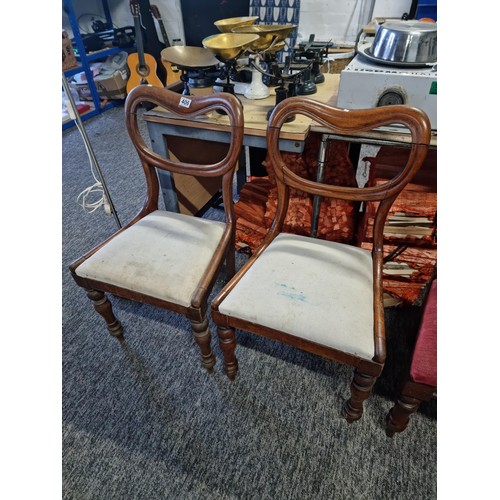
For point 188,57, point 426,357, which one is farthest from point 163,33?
point 426,357

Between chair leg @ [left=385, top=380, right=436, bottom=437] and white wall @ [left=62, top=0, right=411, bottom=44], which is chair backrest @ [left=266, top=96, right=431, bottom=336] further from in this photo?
white wall @ [left=62, top=0, right=411, bottom=44]

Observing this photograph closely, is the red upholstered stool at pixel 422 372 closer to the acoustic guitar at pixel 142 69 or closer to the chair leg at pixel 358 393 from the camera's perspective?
the chair leg at pixel 358 393

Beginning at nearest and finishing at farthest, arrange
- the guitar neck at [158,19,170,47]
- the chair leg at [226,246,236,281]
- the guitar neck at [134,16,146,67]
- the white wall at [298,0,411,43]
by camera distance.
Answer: the chair leg at [226,246,236,281], the white wall at [298,0,411,43], the guitar neck at [134,16,146,67], the guitar neck at [158,19,170,47]

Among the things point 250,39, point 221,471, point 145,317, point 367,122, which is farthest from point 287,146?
point 221,471

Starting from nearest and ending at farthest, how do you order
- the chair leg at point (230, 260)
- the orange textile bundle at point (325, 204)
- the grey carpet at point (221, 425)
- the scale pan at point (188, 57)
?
the grey carpet at point (221, 425) < the chair leg at point (230, 260) < the scale pan at point (188, 57) < the orange textile bundle at point (325, 204)

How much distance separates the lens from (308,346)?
2.87 ft

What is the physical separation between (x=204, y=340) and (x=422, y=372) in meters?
0.65

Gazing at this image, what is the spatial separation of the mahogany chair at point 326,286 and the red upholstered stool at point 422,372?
4.0 inches

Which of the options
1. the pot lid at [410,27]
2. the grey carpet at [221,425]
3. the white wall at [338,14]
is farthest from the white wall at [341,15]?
the grey carpet at [221,425]

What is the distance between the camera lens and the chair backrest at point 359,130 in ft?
2.84

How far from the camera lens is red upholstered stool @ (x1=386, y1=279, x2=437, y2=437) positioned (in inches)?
32.5

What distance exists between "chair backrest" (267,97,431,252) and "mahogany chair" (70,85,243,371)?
13cm

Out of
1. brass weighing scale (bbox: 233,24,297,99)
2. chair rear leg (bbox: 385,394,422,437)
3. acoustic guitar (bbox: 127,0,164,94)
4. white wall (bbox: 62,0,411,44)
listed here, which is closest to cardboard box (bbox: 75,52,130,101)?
acoustic guitar (bbox: 127,0,164,94)

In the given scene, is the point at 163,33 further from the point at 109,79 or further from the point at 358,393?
the point at 358,393
